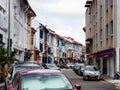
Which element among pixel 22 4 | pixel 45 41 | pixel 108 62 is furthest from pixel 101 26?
pixel 45 41

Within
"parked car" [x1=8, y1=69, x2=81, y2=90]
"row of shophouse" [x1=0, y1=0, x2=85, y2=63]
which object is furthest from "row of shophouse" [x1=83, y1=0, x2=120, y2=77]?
"parked car" [x1=8, y1=69, x2=81, y2=90]

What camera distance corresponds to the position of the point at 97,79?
4019cm

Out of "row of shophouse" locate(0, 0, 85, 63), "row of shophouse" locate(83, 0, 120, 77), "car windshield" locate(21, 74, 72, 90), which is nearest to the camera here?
"car windshield" locate(21, 74, 72, 90)

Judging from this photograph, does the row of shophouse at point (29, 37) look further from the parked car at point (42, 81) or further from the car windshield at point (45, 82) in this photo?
the car windshield at point (45, 82)

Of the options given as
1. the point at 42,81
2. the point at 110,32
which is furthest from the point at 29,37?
the point at 42,81

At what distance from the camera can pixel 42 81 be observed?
11297 millimetres

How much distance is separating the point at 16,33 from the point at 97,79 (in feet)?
41.3

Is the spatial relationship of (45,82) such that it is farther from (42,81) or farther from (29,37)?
(29,37)

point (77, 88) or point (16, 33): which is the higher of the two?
point (16, 33)

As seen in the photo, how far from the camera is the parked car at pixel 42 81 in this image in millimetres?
11102

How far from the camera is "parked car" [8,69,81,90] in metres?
11.1

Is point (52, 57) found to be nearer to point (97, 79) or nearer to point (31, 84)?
Answer: point (97, 79)

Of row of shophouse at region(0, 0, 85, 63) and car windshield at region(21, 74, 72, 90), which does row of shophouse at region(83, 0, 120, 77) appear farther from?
car windshield at region(21, 74, 72, 90)

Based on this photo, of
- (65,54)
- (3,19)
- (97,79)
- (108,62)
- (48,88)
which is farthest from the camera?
(65,54)
